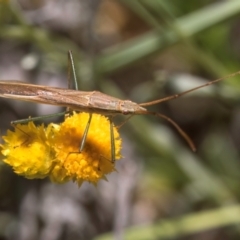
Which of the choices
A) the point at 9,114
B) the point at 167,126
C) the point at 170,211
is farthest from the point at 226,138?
the point at 9,114

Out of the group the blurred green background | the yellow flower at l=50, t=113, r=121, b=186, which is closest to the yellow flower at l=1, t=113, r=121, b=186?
the yellow flower at l=50, t=113, r=121, b=186

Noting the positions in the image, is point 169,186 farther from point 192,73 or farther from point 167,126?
point 192,73

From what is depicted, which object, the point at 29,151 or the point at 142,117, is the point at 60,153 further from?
the point at 142,117

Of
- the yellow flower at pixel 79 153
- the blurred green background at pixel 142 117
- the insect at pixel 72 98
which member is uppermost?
the blurred green background at pixel 142 117

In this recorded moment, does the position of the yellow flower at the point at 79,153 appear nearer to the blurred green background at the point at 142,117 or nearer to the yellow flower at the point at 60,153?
the yellow flower at the point at 60,153

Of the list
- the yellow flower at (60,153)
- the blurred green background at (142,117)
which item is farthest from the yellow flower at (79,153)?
the blurred green background at (142,117)

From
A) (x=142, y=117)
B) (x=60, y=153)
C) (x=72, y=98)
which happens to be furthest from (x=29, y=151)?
(x=142, y=117)
